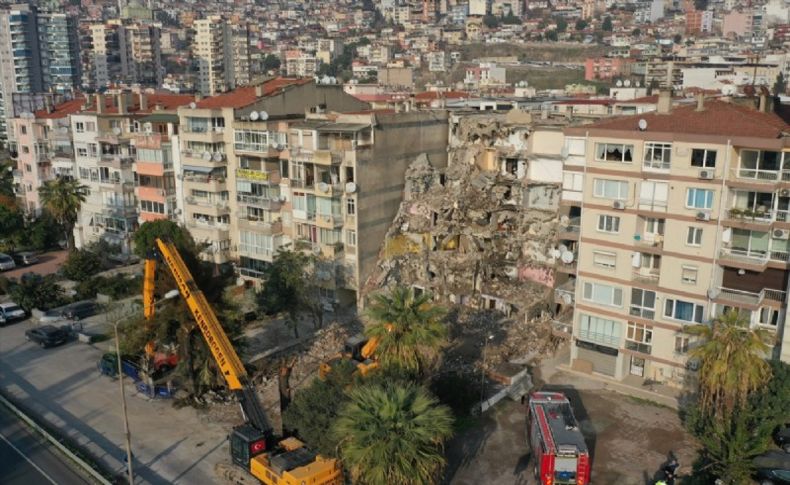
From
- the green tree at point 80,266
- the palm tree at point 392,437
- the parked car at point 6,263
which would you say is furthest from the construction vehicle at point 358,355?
the parked car at point 6,263

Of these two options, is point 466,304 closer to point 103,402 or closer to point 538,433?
point 538,433

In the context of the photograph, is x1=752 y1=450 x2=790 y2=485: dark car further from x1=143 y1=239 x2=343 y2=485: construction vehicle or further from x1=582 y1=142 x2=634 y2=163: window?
x1=143 y1=239 x2=343 y2=485: construction vehicle

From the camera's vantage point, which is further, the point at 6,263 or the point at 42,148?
the point at 42,148

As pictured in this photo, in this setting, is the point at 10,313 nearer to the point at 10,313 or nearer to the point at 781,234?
the point at 10,313

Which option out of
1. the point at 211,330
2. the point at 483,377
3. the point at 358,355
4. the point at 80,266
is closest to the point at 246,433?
the point at 211,330

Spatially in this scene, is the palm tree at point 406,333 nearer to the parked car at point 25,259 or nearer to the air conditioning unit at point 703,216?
the air conditioning unit at point 703,216
